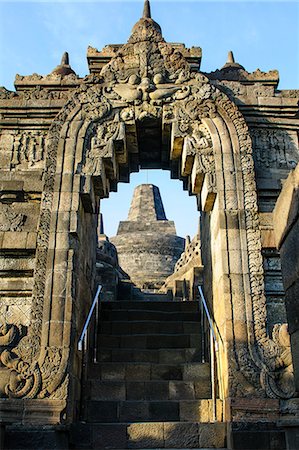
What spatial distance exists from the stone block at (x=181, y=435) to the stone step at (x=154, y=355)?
191 cm

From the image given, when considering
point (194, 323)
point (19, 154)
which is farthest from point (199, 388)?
point (19, 154)

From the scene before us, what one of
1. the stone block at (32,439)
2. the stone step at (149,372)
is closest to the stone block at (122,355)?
the stone step at (149,372)

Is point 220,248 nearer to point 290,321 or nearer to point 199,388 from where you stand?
point 199,388

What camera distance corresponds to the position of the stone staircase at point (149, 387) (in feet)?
19.7

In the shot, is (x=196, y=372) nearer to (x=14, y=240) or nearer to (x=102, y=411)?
(x=102, y=411)

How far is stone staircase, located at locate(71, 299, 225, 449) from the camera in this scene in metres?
6.01

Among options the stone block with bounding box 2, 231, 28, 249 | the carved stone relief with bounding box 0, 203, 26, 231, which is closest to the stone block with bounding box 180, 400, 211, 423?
the stone block with bounding box 2, 231, 28, 249

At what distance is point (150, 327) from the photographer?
8.85m

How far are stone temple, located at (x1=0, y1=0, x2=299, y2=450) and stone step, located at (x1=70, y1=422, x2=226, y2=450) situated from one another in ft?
0.05

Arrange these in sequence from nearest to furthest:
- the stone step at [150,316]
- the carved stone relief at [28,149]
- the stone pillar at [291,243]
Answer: the stone pillar at [291,243], the carved stone relief at [28,149], the stone step at [150,316]

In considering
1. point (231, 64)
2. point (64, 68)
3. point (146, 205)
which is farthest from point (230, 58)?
point (146, 205)

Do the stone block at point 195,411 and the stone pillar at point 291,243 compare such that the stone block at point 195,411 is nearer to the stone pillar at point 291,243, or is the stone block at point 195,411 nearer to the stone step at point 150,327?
the stone step at point 150,327

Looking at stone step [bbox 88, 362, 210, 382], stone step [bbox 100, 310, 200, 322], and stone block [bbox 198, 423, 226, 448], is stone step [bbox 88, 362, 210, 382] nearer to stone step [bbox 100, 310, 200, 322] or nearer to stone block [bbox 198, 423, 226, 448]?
stone block [bbox 198, 423, 226, 448]

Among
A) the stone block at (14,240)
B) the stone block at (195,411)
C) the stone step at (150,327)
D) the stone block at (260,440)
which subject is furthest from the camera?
the stone step at (150,327)
